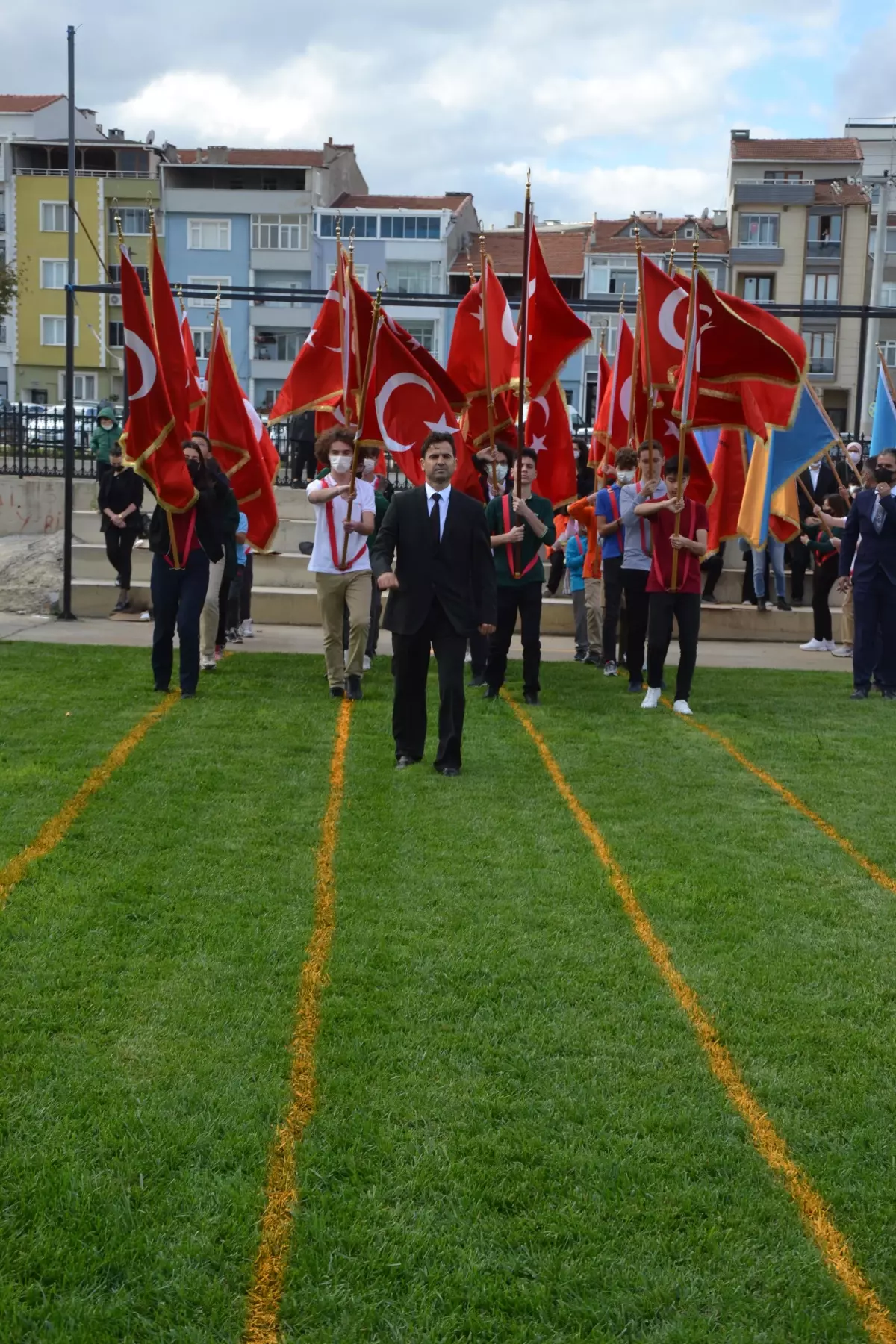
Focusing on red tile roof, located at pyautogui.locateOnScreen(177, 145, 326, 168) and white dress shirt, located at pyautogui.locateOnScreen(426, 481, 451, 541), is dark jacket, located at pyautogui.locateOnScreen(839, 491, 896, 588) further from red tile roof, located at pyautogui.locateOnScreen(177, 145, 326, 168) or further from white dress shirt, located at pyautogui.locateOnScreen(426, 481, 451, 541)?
red tile roof, located at pyautogui.locateOnScreen(177, 145, 326, 168)

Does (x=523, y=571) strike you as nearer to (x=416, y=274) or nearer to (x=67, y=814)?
(x=67, y=814)

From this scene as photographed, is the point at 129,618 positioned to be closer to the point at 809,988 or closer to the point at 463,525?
the point at 463,525

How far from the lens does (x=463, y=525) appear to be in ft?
32.7

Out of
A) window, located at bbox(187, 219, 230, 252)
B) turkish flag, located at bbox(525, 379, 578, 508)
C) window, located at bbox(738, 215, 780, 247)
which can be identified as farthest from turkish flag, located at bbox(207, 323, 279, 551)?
window, located at bbox(738, 215, 780, 247)

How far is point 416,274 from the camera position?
78.1m

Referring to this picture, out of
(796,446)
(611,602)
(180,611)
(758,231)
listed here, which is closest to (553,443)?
(611,602)

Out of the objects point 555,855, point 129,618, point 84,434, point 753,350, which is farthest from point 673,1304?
point 84,434

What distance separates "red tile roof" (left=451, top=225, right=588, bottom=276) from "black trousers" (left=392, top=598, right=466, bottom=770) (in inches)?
2665

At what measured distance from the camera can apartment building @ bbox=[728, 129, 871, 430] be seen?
258ft

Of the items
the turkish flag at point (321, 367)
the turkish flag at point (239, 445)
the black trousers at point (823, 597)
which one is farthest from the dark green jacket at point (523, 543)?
the black trousers at point (823, 597)

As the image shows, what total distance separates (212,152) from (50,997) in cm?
7746

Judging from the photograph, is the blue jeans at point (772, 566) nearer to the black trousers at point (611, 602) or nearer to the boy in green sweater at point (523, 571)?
the black trousers at point (611, 602)

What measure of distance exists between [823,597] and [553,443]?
4.35 meters

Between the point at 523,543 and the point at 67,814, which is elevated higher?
the point at 523,543
